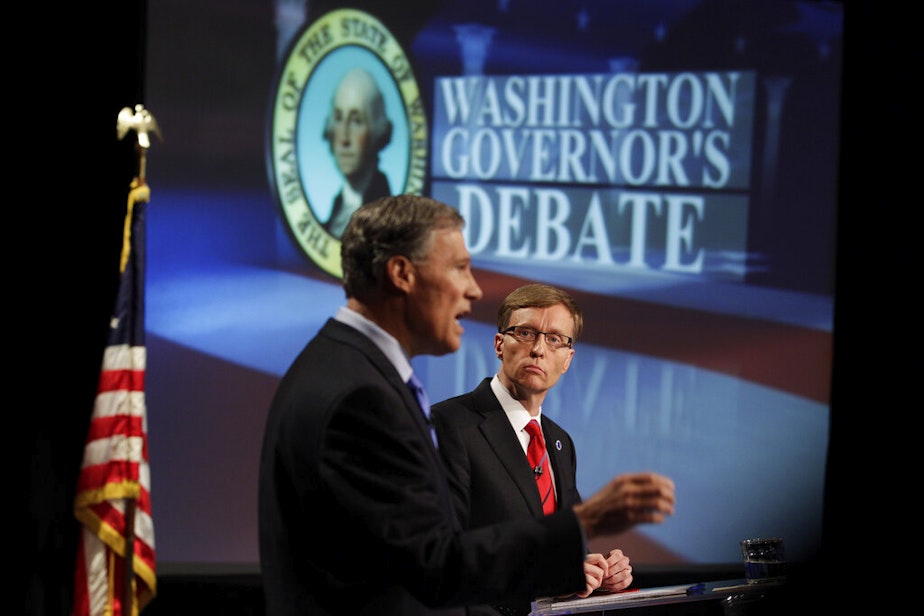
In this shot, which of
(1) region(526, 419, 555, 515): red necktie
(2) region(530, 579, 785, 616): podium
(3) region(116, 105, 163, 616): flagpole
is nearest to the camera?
(2) region(530, 579, 785, 616): podium

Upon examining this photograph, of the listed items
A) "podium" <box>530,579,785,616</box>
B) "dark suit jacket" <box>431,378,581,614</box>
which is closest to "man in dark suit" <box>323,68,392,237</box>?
"dark suit jacket" <box>431,378,581,614</box>

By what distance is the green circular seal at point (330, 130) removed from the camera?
4934 mm

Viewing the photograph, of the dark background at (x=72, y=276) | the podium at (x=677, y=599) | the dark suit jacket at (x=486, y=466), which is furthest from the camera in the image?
the dark background at (x=72, y=276)

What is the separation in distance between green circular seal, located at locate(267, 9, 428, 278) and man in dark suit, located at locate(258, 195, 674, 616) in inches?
128

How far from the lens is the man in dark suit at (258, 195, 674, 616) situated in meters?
1.56

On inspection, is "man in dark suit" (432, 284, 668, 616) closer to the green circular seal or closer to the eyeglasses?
the eyeglasses

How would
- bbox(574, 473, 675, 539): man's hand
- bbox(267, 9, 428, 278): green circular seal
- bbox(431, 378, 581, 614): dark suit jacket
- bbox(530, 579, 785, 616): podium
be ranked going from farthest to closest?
1. bbox(267, 9, 428, 278): green circular seal
2. bbox(431, 378, 581, 614): dark suit jacket
3. bbox(530, 579, 785, 616): podium
4. bbox(574, 473, 675, 539): man's hand

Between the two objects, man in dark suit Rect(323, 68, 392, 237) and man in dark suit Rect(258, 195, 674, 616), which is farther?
man in dark suit Rect(323, 68, 392, 237)

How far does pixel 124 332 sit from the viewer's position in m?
3.79

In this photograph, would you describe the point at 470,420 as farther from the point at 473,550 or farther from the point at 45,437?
the point at 45,437

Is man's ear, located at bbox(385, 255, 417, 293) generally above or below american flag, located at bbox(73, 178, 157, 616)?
above

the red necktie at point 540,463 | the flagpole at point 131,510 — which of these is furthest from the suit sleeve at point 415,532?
the flagpole at point 131,510

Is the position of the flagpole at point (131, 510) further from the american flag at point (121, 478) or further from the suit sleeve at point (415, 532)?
the suit sleeve at point (415, 532)

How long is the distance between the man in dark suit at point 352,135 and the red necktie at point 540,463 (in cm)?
252
